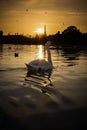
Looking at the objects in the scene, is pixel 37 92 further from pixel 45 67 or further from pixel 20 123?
pixel 45 67

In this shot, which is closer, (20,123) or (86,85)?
(20,123)

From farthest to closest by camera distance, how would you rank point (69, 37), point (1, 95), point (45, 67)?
1. point (69, 37)
2. point (45, 67)
3. point (1, 95)

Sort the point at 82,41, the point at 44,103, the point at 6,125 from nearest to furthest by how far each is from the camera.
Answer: the point at 6,125, the point at 44,103, the point at 82,41

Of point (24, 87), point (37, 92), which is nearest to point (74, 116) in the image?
point (37, 92)

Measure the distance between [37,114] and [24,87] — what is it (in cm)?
526

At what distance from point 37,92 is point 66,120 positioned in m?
4.49

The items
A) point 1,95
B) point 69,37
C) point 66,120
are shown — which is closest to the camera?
point 66,120

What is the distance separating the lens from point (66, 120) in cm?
905

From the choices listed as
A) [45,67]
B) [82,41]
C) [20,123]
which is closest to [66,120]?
[20,123]

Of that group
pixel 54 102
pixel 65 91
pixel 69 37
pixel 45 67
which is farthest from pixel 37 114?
pixel 69 37

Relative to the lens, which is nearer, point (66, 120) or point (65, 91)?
point (66, 120)

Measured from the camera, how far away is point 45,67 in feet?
69.7

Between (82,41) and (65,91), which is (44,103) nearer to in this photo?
(65,91)

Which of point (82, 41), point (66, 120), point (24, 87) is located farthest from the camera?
point (82, 41)
